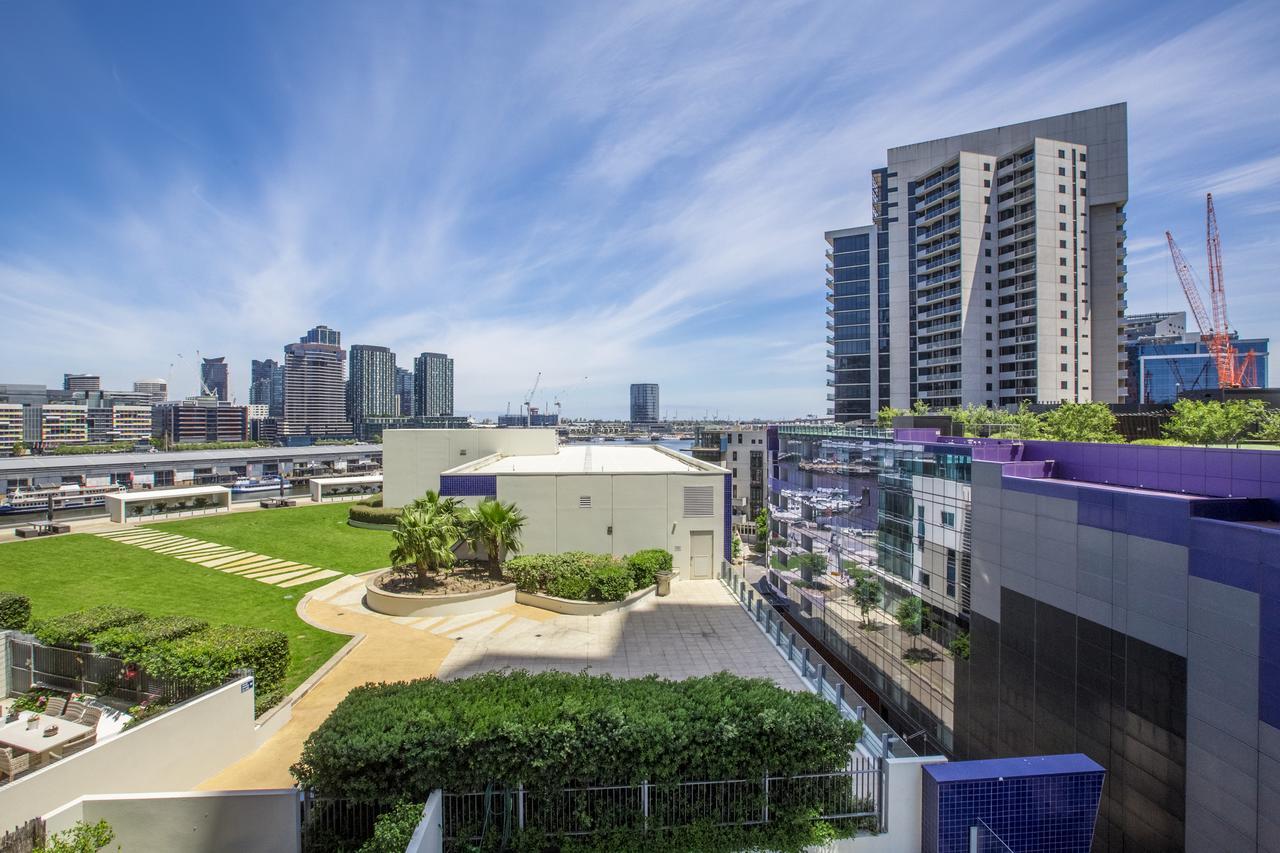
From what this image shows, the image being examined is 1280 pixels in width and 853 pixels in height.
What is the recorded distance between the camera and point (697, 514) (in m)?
25.8

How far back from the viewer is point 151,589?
73.9ft

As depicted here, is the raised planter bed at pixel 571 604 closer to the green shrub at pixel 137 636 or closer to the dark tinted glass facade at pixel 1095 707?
the green shrub at pixel 137 636

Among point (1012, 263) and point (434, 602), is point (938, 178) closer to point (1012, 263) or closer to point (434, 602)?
point (1012, 263)

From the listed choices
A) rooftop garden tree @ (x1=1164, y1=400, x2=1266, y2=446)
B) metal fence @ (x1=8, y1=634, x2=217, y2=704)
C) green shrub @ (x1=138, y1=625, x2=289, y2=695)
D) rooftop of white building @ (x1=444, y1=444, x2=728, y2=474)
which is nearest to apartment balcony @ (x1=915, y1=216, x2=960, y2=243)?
rooftop garden tree @ (x1=1164, y1=400, x2=1266, y2=446)

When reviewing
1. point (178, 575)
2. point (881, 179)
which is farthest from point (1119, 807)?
point (881, 179)

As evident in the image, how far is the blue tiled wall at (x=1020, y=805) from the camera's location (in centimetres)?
727

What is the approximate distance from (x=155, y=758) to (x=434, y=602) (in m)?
9.94

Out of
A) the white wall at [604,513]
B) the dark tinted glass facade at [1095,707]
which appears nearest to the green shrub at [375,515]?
the white wall at [604,513]

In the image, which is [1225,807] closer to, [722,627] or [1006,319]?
[722,627]

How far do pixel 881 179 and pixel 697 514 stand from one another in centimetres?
9137

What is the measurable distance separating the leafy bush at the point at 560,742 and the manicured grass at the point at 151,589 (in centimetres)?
916

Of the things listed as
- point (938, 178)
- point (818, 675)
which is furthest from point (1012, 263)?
point (818, 675)

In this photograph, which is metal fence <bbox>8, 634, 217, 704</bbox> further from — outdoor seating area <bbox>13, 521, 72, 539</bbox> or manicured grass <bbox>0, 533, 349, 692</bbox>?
outdoor seating area <bbox>13, 521, 72, 539</bbox>

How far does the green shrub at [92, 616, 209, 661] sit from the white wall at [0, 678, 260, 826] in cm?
320
